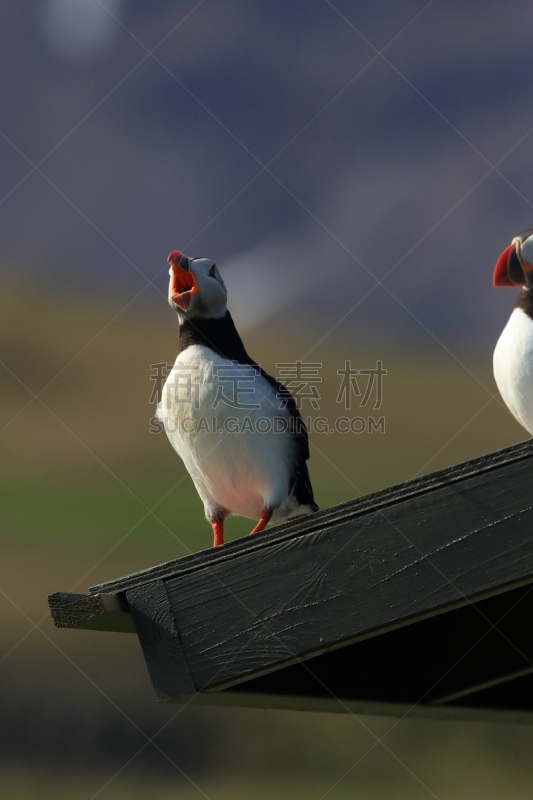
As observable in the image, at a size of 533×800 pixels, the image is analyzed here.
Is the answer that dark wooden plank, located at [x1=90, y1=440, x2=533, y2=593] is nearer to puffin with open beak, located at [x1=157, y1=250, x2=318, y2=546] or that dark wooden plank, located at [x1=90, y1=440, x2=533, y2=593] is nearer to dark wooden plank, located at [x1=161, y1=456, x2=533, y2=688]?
dark wooden plank, located at [x1=161, y1=456, x2=533, y2=688]

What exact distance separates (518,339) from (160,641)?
1654mm

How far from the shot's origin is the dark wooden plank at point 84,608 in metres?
3.17

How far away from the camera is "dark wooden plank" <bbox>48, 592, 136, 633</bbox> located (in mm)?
3168

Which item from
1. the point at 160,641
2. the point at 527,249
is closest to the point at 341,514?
the point at 160,641

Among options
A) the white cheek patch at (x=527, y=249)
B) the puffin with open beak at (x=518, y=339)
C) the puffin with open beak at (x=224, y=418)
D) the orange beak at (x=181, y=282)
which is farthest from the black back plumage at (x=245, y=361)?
the white cheek patch at (x=527, y=249)

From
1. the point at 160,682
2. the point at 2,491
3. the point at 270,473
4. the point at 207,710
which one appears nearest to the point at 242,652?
the point at 160,682

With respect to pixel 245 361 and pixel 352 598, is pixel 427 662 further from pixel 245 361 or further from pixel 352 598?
pixel 245 361

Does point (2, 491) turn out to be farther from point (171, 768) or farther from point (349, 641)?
point (349, 641)

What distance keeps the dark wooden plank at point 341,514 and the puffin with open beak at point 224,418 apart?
1250 mm

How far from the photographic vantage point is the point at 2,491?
2488cm

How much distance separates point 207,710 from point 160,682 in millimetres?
10565

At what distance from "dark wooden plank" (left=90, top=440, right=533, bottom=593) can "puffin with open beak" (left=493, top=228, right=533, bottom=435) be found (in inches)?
32.8

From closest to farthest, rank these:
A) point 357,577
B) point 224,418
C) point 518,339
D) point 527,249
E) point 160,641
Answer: point 357,577, point 160,641, point 518,339, point 527,249, point 224,418

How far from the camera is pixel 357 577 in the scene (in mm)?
2885
